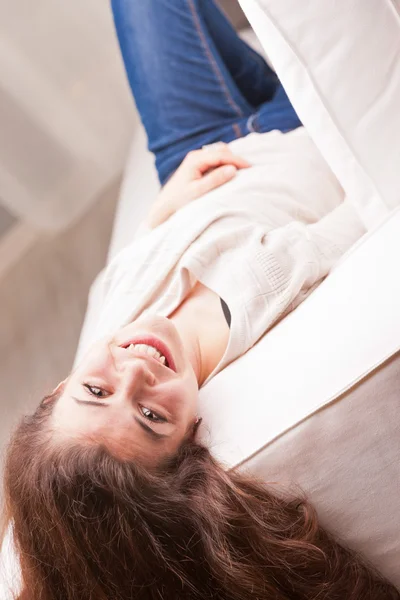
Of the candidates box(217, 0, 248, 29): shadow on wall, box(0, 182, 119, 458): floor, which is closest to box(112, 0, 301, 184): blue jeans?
box(217, 0, 248, 29): shadow on wall

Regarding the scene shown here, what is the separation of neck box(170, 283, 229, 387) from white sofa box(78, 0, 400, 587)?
Answer: 0.09 meters

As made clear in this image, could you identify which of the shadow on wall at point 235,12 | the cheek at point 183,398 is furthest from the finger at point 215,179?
the shadow on wall at point 235,12

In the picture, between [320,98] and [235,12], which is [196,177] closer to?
[320,98]

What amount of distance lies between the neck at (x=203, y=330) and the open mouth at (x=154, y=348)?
10 cm

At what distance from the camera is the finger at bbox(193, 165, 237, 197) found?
1318 millimetres

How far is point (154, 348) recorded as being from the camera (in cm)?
104

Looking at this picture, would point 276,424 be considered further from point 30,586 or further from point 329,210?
point 329,210

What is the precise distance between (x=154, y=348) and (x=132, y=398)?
9cm

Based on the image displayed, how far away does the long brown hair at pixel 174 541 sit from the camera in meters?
0.89

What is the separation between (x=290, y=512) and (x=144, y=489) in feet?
0.61

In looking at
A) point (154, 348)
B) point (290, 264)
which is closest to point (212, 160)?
point (290, 264)

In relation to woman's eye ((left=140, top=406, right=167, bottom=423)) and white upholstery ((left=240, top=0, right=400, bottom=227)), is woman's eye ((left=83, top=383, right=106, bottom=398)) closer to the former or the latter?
woman's eye ((left=140, top=406, right=167, bottom=423))

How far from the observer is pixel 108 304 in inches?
50.8

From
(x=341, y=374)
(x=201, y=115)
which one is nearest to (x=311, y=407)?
(x=341, y=374)
